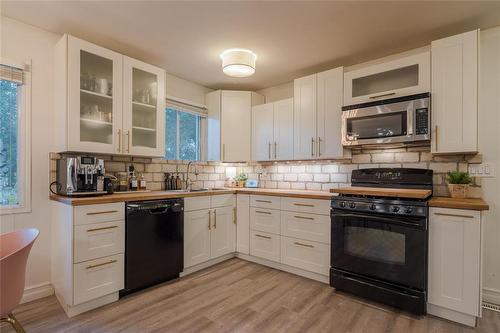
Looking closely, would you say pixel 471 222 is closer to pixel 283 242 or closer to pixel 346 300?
pixel 346 300

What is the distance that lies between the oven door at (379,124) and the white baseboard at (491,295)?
57.5 inches

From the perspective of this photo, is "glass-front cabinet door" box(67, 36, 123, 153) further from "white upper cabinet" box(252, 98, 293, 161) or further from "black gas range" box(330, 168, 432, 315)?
Answer: "black gas range" box(330, 168, 432, 315)

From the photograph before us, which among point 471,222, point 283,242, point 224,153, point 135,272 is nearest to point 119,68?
point 224,153

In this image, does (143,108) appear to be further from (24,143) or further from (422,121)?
(422,121)

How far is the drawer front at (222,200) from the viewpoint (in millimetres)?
3161

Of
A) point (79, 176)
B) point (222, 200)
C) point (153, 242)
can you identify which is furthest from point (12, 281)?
point (222, 200)

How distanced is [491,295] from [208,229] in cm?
273

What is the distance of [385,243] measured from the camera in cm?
222

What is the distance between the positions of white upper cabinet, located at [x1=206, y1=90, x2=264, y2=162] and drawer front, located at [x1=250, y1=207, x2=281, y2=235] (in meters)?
0.89

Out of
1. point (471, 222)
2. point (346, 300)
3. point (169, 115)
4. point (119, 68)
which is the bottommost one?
point (346, 300)

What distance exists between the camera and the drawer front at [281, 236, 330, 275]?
8.71 ft

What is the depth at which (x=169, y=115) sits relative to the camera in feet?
11.6

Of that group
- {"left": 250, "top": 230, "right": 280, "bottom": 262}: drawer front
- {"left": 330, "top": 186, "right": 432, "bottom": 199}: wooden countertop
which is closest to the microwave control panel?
{"left": 330, "top": 186, "right": 432, "bottom": 199}: wooden countertop

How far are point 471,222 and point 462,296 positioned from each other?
557 millimetres
